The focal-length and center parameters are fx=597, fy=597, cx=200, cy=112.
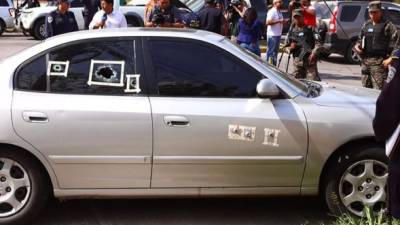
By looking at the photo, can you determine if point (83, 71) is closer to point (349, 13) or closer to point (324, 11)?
point (349, 13)

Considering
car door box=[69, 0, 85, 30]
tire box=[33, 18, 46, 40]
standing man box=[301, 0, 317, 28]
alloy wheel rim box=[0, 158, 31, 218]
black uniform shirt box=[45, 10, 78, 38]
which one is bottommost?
tire box=[33, 18, 46, 40]

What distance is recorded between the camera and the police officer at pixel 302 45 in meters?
9.23

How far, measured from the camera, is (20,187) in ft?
14.6

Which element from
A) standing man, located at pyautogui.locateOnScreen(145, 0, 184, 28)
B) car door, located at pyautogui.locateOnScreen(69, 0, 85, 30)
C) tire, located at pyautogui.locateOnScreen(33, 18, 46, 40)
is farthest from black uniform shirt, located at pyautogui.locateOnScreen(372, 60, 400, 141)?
tire, located at pyautogui.locateOnScreen(33, 18, 46, 40)

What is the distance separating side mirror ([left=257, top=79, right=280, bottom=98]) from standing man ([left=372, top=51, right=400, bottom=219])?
1.29 m

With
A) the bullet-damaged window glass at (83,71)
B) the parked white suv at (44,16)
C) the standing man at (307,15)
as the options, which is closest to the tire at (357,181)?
the bullet-damaged window glass at (83,71)

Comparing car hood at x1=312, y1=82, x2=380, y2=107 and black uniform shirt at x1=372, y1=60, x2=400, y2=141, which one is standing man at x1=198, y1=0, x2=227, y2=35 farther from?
black uniform shirt at x1=372, y1=60, x2=400, y2=141

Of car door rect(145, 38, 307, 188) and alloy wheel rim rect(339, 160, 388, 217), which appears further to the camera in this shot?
alloy wheel rim rect(339, 160, 388, 217)

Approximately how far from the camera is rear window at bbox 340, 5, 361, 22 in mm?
15469

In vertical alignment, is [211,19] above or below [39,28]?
above

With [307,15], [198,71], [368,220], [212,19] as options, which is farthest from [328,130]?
[212,19]

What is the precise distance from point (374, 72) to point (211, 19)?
3800mm

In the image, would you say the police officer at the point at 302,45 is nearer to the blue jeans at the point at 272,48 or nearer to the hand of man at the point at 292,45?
the hand of man at the point at 292,45

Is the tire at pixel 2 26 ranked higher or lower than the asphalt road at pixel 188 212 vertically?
lower
